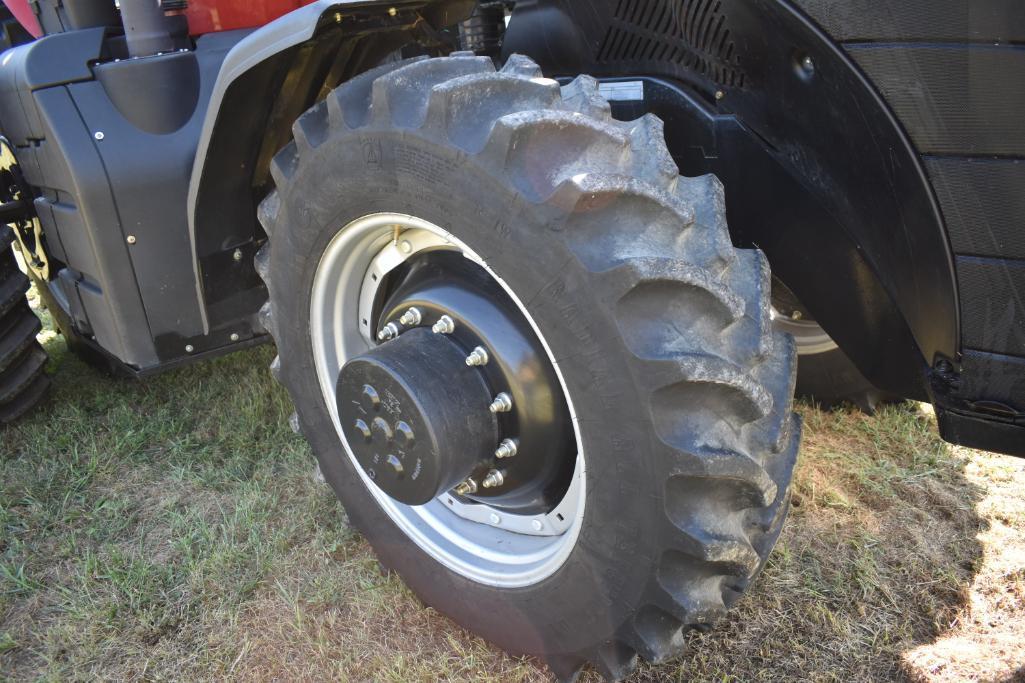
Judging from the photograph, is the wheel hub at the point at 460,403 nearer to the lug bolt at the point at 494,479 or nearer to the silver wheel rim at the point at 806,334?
the lug bolt at the point at 494,479

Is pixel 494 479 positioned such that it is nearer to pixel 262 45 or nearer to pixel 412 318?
pixel 412 318

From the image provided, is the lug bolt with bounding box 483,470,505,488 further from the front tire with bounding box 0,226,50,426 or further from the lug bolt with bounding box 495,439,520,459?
the front tire with bounding box 0,226,50,426

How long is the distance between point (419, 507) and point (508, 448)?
1.44 ft

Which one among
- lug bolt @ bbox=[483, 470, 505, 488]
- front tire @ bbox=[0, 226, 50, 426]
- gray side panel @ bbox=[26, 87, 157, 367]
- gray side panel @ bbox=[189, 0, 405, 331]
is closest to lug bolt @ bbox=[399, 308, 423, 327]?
lug bolt @ bbox=[483, 470, 505, 488]

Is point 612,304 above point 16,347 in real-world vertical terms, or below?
above

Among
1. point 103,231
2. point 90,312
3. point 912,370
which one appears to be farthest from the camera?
point 90,312

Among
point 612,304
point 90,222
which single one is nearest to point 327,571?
point 90,222

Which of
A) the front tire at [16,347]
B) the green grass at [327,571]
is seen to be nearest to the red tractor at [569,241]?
the green grass at [327,571]

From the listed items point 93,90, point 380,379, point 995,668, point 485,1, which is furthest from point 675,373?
point 93,90

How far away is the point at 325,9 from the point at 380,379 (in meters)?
0.74

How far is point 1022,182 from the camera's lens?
1.22m

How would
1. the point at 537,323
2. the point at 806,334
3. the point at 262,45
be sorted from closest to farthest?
the point at 537,323, the point at 262,45, the point at 806,334

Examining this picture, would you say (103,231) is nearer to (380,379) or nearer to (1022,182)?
(380,379)

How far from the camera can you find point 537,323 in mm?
1453
